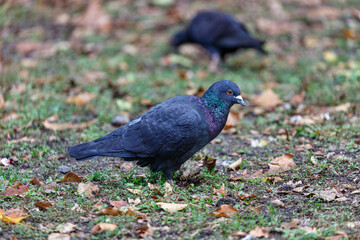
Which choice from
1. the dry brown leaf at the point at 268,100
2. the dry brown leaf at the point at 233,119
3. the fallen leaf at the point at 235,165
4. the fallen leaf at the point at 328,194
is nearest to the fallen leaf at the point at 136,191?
the fallen leaf at the point at 235,165

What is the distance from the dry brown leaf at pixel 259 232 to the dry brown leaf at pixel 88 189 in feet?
4.38

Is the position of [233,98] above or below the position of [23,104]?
above

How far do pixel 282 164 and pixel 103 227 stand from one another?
1.88 m

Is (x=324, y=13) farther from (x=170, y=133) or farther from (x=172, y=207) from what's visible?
(x=172, y=207)

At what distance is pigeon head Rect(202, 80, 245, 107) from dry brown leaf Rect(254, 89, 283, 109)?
2095 mm

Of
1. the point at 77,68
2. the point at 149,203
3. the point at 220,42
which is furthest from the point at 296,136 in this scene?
the point at 77,68

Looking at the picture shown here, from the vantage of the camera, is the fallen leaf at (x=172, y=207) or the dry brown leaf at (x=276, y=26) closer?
the fallen leaf at (x=172, y=207)

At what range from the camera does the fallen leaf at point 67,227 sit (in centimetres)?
308

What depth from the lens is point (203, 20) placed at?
8352mm

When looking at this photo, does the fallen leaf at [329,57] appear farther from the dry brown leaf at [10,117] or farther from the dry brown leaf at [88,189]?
the dry brown leaf at [88,189]

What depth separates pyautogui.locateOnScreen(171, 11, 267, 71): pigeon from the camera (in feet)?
25.9

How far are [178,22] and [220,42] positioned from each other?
1.99m

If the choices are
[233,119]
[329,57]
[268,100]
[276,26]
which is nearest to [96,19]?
[276,26]

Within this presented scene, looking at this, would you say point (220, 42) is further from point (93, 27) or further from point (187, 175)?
point (187, 175)
